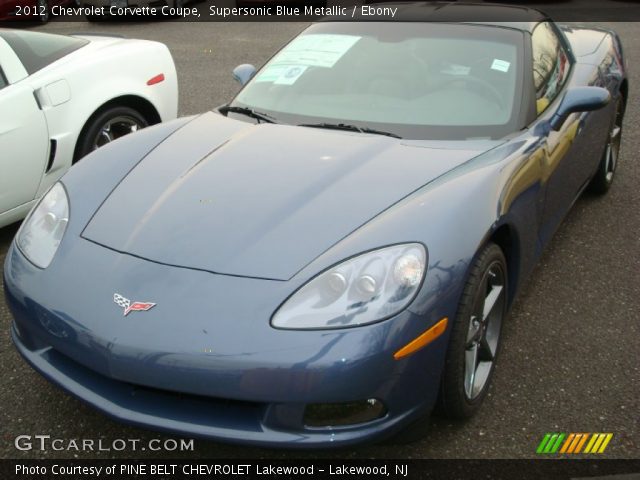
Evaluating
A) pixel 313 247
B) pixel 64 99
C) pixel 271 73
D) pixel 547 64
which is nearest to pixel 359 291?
pixel 313 247

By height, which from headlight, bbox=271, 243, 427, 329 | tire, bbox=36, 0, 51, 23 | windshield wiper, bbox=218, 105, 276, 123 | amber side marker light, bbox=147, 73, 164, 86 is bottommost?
tire, bbox=36, 0, 51, 23

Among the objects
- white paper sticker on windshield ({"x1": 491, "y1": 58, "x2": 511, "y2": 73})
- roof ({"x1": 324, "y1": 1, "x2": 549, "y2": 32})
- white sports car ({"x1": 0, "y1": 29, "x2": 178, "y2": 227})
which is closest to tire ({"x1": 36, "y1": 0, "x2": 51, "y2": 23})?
white sports car ({"x1": 0, "y1": 29, "x2": 178, "y2": 227})

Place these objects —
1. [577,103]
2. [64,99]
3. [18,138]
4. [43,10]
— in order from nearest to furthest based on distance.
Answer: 1. [577,103]
2. [18,138]
3. [64,99]
4. [43,10]

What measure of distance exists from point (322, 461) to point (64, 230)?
118cm

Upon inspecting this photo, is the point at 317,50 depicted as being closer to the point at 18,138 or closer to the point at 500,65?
the point at 500,65

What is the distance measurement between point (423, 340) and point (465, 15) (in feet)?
6.78

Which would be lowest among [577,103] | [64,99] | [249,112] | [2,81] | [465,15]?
[64,99]

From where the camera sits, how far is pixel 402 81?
3223 millimetres

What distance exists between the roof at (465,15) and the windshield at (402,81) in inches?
2.9

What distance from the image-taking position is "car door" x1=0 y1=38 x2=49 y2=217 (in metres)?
3.70

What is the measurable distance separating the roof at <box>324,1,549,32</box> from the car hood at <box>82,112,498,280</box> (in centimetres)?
97

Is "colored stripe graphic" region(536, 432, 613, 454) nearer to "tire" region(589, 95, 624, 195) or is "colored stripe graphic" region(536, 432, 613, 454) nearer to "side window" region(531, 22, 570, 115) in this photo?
"side window" region(531, 22, 570, 115)

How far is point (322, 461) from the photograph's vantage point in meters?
2.36

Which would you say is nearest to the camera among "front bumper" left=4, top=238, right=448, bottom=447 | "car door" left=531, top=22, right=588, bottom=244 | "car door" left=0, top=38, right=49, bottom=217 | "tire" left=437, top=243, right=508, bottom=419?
"front bumper" left=4, top=238, right=448, bottom=447
